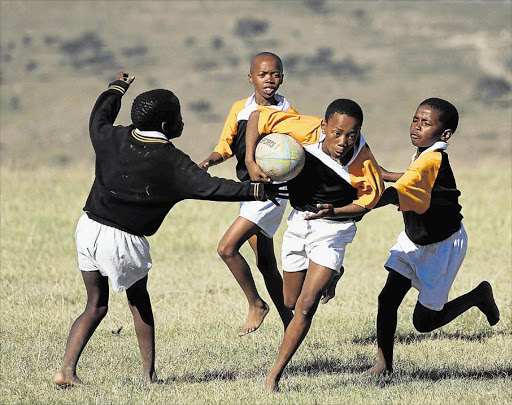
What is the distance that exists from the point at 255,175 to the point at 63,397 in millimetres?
1900

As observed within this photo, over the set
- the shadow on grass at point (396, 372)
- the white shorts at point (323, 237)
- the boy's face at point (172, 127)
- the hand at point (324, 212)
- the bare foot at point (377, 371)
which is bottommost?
the shadow on grass at point (396, 372)

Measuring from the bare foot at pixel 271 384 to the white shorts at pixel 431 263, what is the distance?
4.50ft

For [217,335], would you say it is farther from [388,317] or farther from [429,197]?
[429,197]

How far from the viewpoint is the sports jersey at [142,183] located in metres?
6.39

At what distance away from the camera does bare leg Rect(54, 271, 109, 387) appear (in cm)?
673

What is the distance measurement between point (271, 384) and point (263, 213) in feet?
5.94

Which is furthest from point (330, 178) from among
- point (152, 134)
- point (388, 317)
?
point (388, 317)

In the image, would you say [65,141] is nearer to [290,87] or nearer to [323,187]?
[290,87]

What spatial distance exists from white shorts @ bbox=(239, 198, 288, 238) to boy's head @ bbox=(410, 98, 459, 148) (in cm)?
132

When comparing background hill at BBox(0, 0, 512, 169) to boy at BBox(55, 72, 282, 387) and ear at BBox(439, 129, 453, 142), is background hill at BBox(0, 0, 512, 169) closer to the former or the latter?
ear at BBox(439, 129, 453, 142)

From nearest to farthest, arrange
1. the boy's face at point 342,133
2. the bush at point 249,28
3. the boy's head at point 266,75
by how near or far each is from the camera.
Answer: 1. the boy's face at point 342,133
2. the boy's head at point 266,75
3. the bush at point 249,28

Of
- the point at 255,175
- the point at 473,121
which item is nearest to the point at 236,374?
the point at 255,175

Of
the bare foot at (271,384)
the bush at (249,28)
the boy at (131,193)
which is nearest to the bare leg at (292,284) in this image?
the bare foot at (271,384)

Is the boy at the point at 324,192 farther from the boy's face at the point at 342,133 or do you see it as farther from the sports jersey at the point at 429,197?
the sports jersey at the point at 429,197
